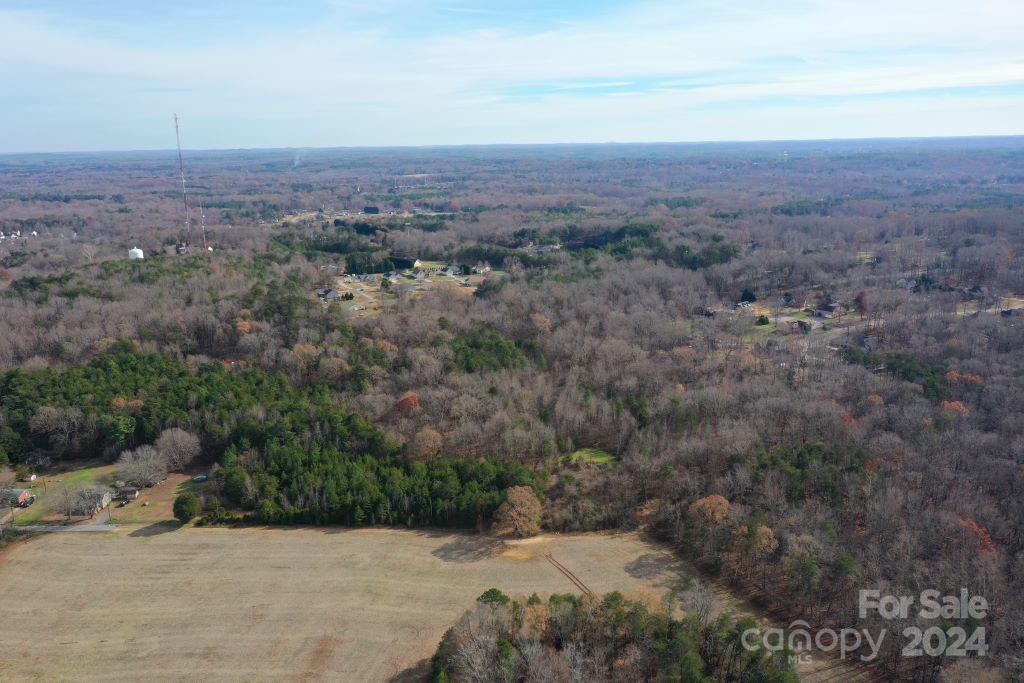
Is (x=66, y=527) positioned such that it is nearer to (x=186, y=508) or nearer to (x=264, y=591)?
(x=186, y=508)

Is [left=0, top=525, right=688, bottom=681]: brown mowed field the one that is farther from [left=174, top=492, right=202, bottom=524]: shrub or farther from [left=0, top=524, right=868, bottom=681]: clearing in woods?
[left=174, top=492, right=202, bottom=524]: shrub

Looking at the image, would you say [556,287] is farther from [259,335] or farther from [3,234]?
[3,234]

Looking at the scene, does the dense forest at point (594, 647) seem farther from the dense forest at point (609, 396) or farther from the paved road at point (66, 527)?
the paved road at point (66, 527)

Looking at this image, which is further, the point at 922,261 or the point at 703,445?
the point at 922,261

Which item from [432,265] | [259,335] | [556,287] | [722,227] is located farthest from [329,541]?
[722,227]

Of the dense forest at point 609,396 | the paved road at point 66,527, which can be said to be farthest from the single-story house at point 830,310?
the paved road at point 66,527

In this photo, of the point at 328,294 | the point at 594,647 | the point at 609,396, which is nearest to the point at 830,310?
the point at 609,396
